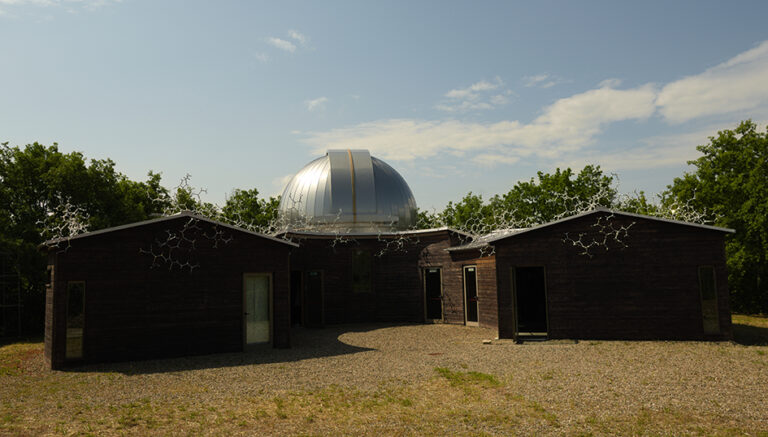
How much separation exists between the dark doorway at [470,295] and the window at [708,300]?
6807 mm

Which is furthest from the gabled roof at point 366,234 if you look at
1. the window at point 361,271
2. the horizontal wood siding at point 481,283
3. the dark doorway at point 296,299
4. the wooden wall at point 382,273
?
the dark doorway at point 296,299

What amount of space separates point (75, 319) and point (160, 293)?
72.1 inches

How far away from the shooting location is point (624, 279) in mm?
13750

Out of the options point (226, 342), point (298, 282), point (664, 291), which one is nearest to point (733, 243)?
point (664, 291)

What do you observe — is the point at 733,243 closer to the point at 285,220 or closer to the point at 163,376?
the point at 285,220

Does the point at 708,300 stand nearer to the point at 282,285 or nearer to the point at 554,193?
the point at 282,285

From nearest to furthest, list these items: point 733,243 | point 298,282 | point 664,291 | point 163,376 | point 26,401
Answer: point 26,401
point 163,376
point 664,291
point 298,282
point 733,243

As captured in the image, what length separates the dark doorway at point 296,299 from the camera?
19578mm

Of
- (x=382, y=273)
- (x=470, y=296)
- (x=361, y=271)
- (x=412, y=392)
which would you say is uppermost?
(x=361, y=271)

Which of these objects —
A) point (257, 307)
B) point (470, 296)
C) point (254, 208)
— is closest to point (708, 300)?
point (470, 296)

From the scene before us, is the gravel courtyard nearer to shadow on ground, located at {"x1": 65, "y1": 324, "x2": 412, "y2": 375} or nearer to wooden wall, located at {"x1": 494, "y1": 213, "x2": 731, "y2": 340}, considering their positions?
shadow on ground, located at {"x1": 65, "y1": 324, "x2": 412, "y2": 375}

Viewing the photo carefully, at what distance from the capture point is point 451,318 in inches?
739

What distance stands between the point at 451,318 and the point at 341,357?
7620 mm

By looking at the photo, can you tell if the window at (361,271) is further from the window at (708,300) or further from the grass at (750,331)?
the grass at (750,331)
